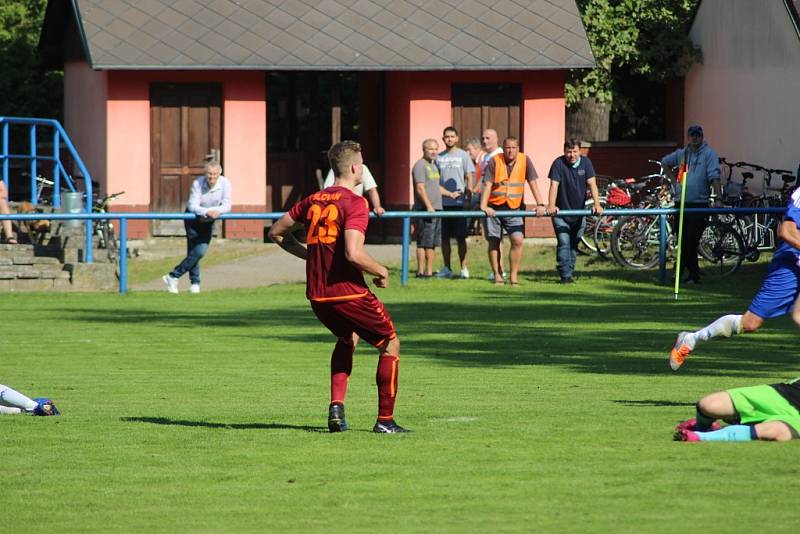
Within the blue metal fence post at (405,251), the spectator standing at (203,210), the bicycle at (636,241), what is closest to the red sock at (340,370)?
the spectator standing at (203,210)

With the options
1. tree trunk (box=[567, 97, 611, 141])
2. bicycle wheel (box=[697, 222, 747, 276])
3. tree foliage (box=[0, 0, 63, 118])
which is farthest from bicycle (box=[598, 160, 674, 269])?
tree foliage (box=[0, 0, 63, 118])

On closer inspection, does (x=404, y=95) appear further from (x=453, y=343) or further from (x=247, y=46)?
(x=453, y=343)

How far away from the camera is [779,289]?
35.9 ft

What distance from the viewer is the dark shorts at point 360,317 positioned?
9.60 meters

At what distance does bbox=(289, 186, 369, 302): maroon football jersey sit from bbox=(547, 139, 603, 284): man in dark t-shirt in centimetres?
1252

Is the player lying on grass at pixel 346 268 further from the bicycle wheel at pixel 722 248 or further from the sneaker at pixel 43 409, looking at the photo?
the bicycle wheel at pixel 722 248

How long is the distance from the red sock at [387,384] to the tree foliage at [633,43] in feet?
75.5

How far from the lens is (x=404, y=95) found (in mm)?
29797

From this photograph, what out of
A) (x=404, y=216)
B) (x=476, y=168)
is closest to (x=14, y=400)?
(x=404, y=216)

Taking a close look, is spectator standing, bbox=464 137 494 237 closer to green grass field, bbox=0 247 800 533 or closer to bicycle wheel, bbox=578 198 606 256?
bicycle wheel, bbox=578 198 606 256

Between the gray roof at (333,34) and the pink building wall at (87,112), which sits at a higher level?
the gray roof at (333,34)

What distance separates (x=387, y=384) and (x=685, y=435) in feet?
5.93

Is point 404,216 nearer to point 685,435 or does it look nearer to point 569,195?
point 569,195

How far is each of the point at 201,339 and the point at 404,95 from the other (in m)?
13.7
